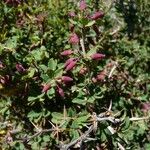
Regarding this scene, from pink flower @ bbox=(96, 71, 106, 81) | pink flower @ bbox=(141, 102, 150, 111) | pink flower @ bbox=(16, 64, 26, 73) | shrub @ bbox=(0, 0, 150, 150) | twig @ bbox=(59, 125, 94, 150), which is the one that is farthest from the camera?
pink flower @ bbox=(141, 102, 150, 111)

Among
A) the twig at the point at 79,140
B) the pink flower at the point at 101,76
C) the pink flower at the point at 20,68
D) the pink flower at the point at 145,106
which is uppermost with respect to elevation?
the pink flower at the point at 20,68

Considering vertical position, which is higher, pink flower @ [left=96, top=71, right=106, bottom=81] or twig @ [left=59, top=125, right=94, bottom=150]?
pink flower @ [left=96, top=71, right=106, bottom=81]

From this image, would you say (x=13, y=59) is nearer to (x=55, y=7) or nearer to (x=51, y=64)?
(x=51, y=64)

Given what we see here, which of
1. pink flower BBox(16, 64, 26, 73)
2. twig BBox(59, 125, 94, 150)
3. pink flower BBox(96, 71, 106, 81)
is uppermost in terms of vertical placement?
pink flower BBox(16, 64, 26, 73)

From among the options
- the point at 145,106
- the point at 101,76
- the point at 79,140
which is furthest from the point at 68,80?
the point at 145,106

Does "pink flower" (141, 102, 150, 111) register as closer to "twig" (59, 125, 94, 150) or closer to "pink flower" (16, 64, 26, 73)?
"twig" (59, 125, 94, 150)

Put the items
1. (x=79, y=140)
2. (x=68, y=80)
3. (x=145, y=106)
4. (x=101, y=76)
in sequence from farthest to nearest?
(x=145, y=106)
(x=101, y=76)
(x=68, y=80)
(x=79, y=140)

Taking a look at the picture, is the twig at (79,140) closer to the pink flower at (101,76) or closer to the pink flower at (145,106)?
the pink flower at (101,76)

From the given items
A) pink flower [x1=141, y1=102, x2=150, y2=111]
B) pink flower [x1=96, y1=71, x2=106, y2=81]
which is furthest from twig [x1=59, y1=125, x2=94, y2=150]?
pink flower [x1=141, y1=102, x2=150, y2=111]

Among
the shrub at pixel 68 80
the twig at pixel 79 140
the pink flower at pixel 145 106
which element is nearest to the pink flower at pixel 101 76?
the shrub at pixel 68 80

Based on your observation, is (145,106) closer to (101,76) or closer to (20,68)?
(101,76)

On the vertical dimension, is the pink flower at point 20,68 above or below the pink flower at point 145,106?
above

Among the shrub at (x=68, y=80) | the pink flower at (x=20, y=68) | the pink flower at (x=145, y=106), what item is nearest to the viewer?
the shrub at (x=68, y=80)

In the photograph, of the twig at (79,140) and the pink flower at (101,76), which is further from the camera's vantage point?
the pink flower at (101,76)
